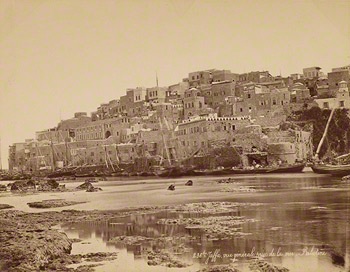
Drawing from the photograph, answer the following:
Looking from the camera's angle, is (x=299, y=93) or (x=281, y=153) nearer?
(x=281, y=153)

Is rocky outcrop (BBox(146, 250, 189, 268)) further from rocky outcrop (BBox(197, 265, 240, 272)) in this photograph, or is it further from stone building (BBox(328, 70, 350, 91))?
stone building (BBox(328, 70, 350, 91))

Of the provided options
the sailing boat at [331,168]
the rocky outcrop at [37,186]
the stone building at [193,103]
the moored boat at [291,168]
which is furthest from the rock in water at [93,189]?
the moored boat at [291,168]

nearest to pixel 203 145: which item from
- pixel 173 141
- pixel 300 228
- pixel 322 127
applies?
pixel 173 141

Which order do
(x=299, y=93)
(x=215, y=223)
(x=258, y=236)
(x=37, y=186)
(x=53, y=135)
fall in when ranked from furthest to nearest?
(x=299, y=93) → (x=53, y=135) → (x=37, y=186) → (x=215, y=223) → (x=258, y=236)

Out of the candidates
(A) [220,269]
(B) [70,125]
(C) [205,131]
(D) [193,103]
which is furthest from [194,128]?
(A) [220,269]

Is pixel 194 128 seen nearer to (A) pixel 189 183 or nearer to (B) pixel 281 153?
(B) pixel 281 153

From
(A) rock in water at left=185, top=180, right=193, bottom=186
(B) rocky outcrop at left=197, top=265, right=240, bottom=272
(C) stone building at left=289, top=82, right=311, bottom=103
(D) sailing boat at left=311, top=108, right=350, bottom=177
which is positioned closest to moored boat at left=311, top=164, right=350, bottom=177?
(D) sailing boat at left=311, top=108, right=350, bottom=177

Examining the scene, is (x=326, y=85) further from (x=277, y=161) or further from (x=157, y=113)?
(x=157, y=113)
